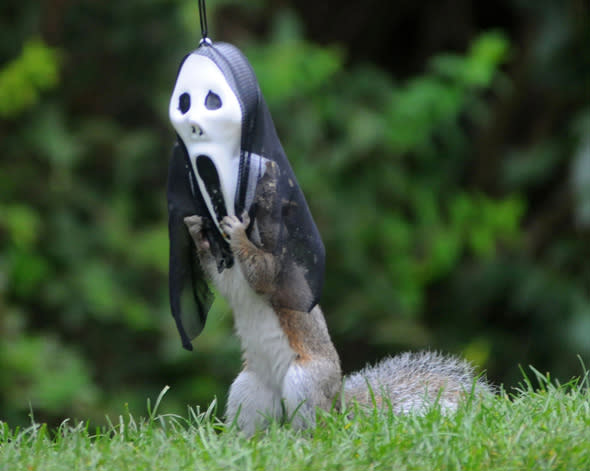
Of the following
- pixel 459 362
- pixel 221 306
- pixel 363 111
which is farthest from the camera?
pixel 363 111

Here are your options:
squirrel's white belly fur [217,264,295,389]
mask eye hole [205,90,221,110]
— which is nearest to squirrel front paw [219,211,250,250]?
squirrel's white belly fur [217,264,295,389]

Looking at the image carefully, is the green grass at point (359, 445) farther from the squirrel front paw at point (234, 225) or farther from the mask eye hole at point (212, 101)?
the mask eye hole at point (212, 101)

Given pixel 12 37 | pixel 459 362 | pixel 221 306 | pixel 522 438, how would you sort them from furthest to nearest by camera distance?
pixel 12 37 < pixel 221 306 < pixel 459 362 < pixel 522 438

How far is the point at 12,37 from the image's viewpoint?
345 inches

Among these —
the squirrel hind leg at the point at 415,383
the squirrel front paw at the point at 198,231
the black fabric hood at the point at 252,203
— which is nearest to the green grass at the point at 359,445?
the squirrel hind leg at the point at 415,383

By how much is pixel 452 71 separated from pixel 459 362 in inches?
189

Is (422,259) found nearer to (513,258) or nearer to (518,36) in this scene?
(513,258)

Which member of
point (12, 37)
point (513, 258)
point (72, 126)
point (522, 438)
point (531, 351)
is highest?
point (12, 37)

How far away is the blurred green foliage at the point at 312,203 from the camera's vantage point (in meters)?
8.47

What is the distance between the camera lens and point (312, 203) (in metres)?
9.05

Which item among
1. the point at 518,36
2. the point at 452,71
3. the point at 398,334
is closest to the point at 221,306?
the point at 398,334

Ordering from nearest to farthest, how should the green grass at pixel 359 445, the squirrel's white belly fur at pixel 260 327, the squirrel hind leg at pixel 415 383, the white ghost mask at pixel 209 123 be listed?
1. the green grass at pixel 359 445
2. the white ghost mask at pixel 209 123
3. the squirrel's white belly fur at pixel 260 327
4. the squirrel hind leg at pixel 415 383

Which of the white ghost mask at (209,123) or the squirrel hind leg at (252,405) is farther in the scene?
the squirrel hind leg at (252,405)

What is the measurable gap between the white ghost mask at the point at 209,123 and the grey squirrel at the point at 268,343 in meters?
0.14
